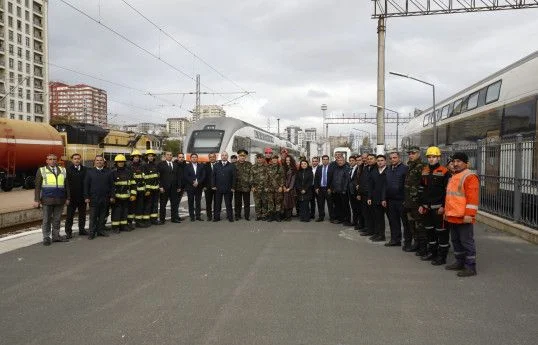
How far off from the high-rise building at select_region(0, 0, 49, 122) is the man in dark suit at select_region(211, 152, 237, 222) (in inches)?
2734

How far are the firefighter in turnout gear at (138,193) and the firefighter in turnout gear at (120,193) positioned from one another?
0.27 m

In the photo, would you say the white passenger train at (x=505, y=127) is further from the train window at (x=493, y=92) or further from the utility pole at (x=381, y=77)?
the utility pole at (x=381, y=77)

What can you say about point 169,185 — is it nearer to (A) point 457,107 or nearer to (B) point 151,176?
(B) point 151,176

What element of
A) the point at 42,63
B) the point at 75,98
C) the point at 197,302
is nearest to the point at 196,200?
the point at 197,302

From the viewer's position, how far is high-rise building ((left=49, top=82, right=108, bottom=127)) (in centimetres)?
8806

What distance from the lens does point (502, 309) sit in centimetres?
517

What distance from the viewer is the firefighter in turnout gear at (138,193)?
1109 cm

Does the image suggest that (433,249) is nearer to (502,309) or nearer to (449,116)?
(502,309)

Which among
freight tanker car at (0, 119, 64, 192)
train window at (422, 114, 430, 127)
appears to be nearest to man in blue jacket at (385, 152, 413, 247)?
train window at (422, 114, 430, 127)

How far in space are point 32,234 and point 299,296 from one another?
24.2ft

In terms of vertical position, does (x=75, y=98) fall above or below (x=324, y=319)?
above

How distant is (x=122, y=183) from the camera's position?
10617mm

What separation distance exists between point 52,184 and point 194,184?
3995mm

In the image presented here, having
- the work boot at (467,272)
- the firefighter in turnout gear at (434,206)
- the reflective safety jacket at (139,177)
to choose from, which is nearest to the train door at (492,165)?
the firefighter in turnout gear at (434,206)
